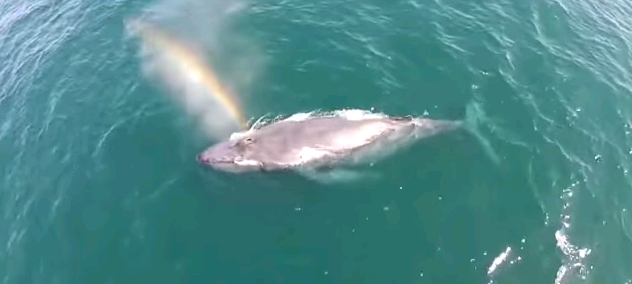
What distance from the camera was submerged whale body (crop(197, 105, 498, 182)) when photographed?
34.6 metres

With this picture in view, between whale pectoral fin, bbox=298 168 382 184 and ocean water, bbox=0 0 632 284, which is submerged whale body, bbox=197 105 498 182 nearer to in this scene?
whale pectoral fin, bbox=298 168 382 184

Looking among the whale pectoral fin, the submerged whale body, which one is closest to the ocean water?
the whale pectoral fin

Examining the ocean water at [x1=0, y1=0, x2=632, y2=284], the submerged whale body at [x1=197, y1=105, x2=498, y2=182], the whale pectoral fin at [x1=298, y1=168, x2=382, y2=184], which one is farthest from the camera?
the submerged whale body at [x1=197, y1=105, x2=498, y2=182]

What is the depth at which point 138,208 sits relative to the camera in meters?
33.3

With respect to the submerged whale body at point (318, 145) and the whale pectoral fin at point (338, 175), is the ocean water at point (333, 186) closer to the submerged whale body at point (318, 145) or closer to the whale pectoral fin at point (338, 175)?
the whale pectoral fin at point (338, 175)

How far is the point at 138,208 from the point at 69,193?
469 cm

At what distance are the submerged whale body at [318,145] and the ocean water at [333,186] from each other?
81 cm

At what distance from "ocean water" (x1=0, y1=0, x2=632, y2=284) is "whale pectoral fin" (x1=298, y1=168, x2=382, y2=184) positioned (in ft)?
2.06

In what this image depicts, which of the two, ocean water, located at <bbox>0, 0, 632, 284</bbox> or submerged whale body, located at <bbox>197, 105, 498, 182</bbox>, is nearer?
ocean water, located at <bbox>0, 0, 632, 284</bbox>

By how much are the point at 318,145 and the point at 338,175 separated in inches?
80.0

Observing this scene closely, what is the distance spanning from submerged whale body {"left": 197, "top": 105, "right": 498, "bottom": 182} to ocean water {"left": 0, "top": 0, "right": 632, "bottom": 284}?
0.81m

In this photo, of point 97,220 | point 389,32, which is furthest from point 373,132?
point 97,220

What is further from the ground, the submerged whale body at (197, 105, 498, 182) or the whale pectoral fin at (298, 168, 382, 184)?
the submerged whale body at (197, 105, 498, 182)

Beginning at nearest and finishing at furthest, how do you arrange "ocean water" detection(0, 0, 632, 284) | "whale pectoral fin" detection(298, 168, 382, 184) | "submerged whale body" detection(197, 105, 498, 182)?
"ocean water" detection(0, 0, 632, 284) < "whale pectoral fin" detection(298, 168, 382, 184) < "submerged whale body" detection(197, 105, 498, 182)
